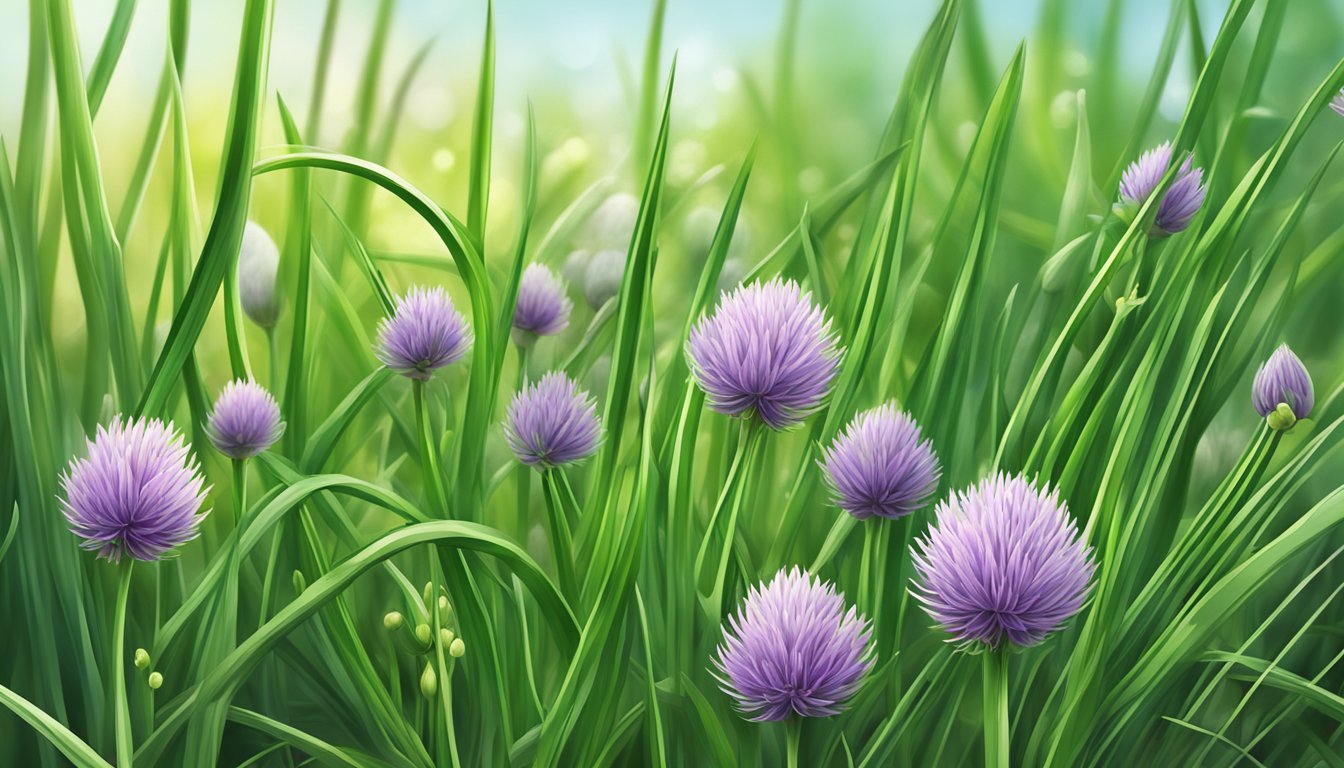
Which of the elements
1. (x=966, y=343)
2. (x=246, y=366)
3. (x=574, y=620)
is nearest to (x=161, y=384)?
(x=246, y=366)

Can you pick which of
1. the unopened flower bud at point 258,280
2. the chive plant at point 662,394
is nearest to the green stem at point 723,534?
the chive plant at point 662,394

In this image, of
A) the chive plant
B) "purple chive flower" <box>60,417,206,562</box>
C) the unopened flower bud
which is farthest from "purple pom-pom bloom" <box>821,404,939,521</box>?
the unopened flower bud

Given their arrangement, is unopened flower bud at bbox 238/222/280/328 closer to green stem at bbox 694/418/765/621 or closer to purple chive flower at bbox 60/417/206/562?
purple chive flower at bbox 60/417/206/562

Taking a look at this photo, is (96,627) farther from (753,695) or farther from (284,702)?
(753,695)

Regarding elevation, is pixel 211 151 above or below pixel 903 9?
below

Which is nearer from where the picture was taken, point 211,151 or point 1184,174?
point 1184,174

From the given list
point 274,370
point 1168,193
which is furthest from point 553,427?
point 1168,193
